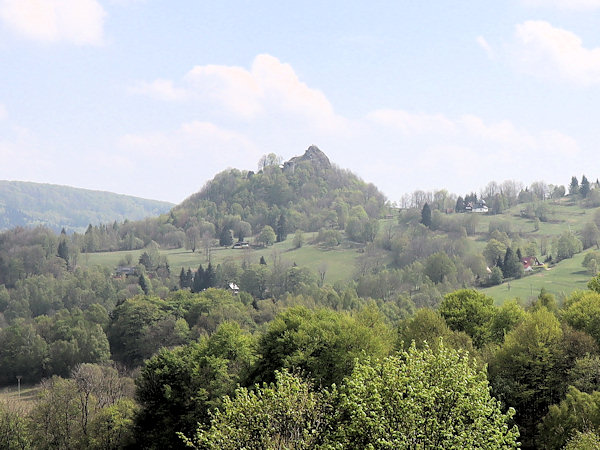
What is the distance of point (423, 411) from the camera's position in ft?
77.2

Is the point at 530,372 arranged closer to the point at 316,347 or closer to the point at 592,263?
the point at 316,347

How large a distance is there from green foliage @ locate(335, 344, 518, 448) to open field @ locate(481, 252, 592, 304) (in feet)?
355

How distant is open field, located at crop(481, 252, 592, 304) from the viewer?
133250 millimetres

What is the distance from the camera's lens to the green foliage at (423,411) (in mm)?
22891

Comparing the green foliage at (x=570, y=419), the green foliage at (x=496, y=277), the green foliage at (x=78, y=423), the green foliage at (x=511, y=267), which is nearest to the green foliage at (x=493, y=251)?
the green foliage at (x=511, y=267)

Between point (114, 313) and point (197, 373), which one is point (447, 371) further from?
point (114, 313)

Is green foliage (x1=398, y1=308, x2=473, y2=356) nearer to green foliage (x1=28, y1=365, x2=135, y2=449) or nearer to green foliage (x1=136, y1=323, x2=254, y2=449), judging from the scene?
green foliage (x1=136, y1=323, x2=254, y2=449)

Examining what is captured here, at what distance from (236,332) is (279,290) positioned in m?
116

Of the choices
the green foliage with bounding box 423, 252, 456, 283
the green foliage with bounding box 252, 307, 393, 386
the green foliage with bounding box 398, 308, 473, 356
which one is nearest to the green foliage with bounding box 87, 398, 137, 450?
the green foliage with bounding box 252, 307, 393, 386

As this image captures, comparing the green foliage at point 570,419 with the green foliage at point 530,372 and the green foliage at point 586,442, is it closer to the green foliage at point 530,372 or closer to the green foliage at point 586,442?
the green foliage at point 586,442

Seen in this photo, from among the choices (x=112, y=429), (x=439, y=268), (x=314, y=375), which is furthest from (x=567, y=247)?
(x=112, y=429)

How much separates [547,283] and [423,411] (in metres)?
128

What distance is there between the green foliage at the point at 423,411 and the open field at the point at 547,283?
355 ft

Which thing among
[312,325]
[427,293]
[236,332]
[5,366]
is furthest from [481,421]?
[427,293]
